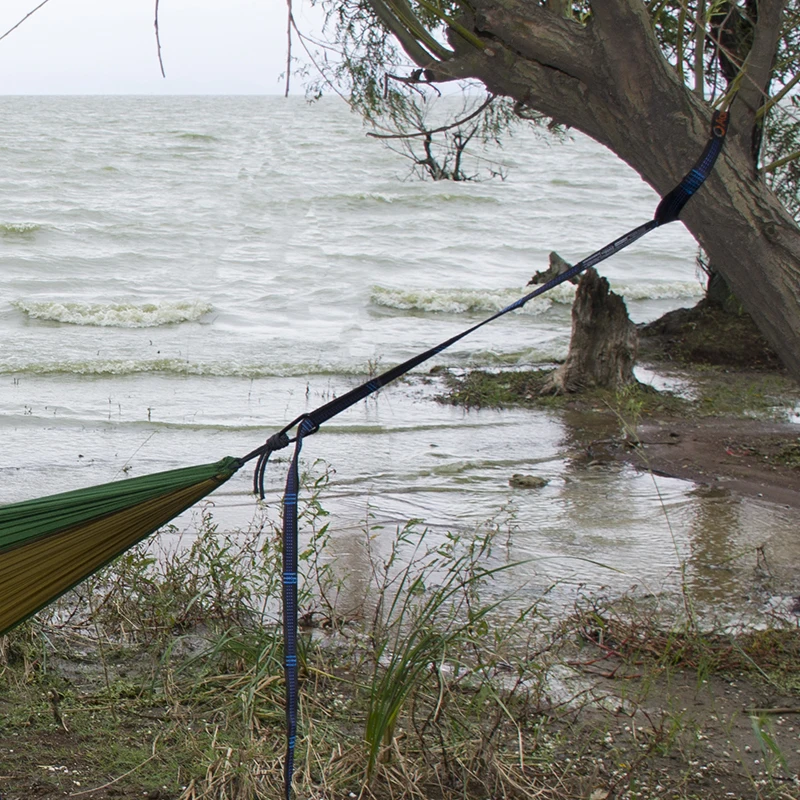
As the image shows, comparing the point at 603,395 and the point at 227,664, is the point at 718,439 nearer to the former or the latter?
the point at 603,395

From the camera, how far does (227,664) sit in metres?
3.21

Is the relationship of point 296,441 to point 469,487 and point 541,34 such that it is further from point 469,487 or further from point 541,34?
point 469,487

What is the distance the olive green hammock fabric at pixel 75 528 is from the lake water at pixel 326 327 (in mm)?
1414

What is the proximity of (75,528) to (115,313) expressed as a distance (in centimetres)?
1207

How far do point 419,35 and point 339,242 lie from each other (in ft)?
58.6

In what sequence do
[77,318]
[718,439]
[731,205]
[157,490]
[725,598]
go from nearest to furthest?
1. [157,490]
2. [731,205]
3. [725,598]
4. [718,439]
5. [77,318]

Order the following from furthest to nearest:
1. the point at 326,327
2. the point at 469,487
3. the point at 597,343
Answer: the point at 326,327 → the point at 597,343 → the point at 469,487

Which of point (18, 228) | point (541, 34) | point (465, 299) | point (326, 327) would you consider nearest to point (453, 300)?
point (465, 299)

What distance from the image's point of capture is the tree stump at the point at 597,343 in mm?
8961

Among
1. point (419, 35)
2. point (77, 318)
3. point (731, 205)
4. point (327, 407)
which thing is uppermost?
point (419, 35)

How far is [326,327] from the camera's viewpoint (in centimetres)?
1340

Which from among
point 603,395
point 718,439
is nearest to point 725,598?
point 718,439

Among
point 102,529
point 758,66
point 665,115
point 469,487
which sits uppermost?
point 758,66

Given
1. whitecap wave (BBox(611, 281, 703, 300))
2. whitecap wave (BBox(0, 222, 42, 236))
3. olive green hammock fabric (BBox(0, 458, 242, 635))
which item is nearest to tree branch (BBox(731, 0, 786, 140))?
olive green hammock fabric (BBox(0, 458, 242, 635))
